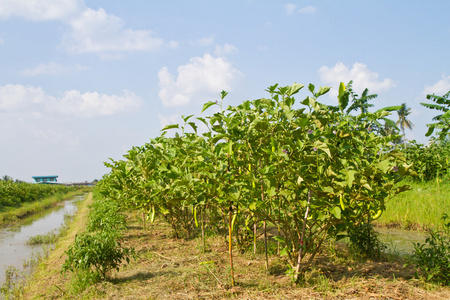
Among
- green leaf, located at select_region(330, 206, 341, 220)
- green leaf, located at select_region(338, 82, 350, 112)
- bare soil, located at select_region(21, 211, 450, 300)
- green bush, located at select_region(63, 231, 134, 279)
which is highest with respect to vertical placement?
green leaf, located at select_region(338, 82, 350, 112)

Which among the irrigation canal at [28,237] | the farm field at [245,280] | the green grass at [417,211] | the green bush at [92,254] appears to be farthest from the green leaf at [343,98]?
the green grass at [417,211]

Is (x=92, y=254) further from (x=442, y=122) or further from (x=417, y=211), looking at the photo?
(x=417, y=211)

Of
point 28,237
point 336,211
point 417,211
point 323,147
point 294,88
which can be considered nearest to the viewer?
point 323,147

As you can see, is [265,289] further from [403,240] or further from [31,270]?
[31,270]

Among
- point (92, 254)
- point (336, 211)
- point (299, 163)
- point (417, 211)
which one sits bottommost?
point (92, 254)

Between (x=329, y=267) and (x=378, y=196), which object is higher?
(x=378, y=196)

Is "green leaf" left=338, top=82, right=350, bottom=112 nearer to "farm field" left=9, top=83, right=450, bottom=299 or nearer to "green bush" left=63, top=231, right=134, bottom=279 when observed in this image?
"farm field" left=9, top=83, right=450, bottom=299

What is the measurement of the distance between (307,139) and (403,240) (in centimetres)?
447

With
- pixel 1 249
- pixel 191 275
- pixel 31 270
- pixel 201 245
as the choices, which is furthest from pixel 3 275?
pixel 191 275

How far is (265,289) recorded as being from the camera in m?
3.31

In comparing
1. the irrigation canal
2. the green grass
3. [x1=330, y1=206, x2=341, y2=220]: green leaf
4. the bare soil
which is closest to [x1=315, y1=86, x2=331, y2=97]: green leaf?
[x1=330, y1=206, x2=341, y2=220]: green leaf

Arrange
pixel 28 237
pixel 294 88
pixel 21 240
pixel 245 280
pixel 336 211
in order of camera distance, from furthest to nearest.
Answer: pixel 28 237
pixel 21 240
pixel 245 280
pixel 294 88
pixel 336 211

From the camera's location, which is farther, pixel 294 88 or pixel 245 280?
pixel 245 280

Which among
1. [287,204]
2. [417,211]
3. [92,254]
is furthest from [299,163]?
[417,211]
